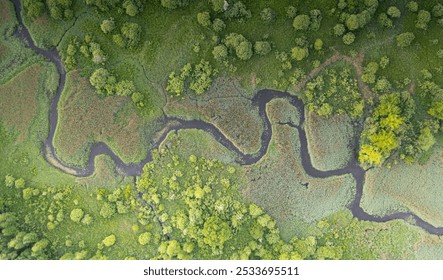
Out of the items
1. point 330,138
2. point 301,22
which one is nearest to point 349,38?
point 301,22

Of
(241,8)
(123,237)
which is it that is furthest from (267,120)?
(123,237)

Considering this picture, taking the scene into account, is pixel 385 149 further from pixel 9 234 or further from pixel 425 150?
pixel 9 234

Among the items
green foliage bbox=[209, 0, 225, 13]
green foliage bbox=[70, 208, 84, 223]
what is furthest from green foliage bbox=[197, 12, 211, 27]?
green foliage bbox=[70, 208, 84, 223]

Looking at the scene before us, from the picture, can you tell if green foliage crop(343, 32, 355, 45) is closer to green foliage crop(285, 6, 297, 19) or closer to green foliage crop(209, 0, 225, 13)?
green foliage crop(285, 6, 297, 19)

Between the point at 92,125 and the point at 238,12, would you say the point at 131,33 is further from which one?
the point at 238,12

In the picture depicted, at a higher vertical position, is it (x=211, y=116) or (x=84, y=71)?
(x=84, y=71)
